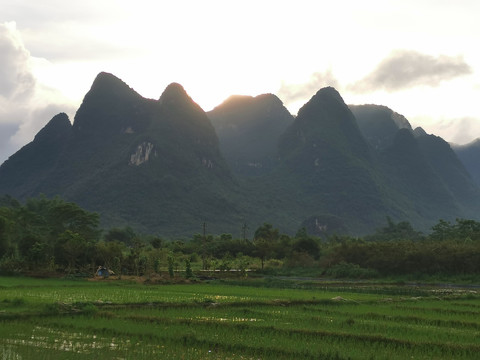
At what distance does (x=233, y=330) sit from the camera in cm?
1323

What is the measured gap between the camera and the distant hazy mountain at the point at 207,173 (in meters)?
109

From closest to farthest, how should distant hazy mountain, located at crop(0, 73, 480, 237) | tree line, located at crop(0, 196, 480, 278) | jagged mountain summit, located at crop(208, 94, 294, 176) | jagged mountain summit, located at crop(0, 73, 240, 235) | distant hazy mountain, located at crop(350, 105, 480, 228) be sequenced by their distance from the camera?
tree line, located at crop(0, 196, 480, 278) → jagged mountain summit, located at crop(0, 73, 240, 235) → distant hazy mountain, located at crop(0, 73, 480, 237) → distant hazy mountain, located at crop(350, 105, 480, 228) → jagged mountain summit, located at crop(208, 94, 294, 176)

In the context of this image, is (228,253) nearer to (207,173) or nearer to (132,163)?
(132,163)

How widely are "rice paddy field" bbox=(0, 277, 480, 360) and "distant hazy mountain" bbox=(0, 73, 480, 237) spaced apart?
256 feet

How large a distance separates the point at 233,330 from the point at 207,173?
11259 centimetres

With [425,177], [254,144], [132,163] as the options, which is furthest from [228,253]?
[254,144]

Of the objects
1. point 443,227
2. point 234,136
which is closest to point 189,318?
point 443,227

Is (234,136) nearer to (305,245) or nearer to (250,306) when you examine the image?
(305,245)

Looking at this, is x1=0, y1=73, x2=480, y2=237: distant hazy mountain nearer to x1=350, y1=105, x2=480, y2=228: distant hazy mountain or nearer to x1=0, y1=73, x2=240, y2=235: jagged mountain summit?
x1=0, y1=73, x2=240, y2=235: jagged mountain summit

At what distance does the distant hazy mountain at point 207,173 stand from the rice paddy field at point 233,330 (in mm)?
Answer: 78045

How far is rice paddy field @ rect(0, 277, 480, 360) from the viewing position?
10.6 m

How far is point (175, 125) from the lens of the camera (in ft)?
420

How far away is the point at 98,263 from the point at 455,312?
87.0 feet

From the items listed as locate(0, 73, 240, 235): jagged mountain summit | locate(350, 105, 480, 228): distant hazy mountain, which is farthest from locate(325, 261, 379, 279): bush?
locate(350, 105, 480, 228): distant hazy mountain
